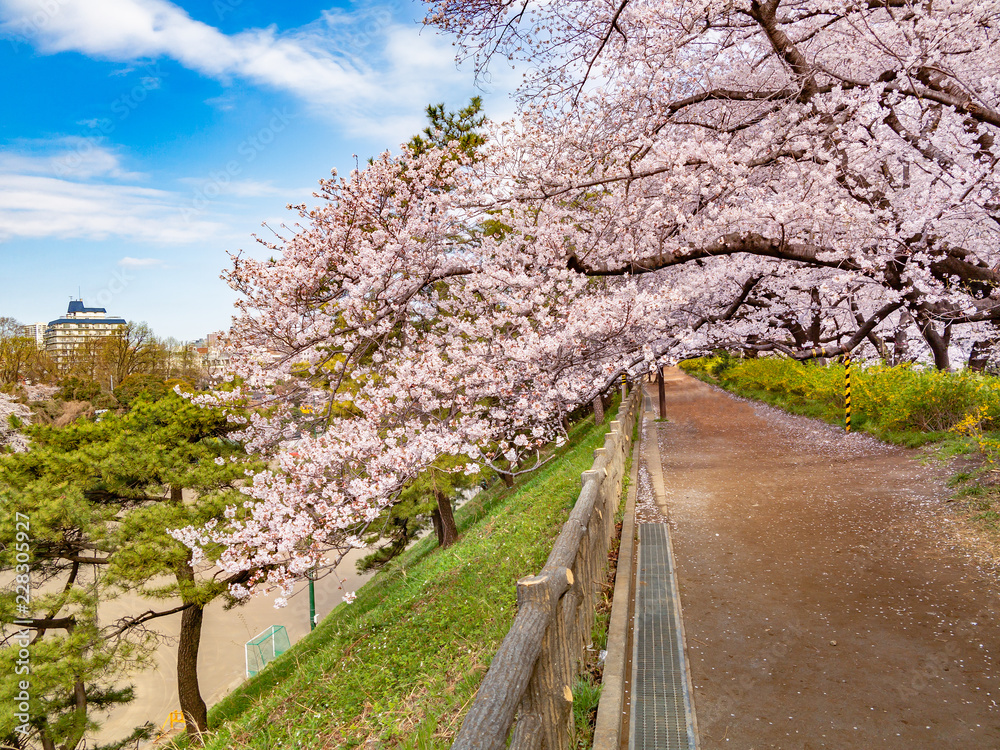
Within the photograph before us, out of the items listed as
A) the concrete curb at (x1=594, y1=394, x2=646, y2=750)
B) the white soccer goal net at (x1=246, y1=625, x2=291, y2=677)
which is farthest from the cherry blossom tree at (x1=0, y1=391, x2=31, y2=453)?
the concrete curb at (x1=594, y1=394, x2=646, y2=750)

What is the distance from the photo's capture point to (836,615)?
4633 millimetres

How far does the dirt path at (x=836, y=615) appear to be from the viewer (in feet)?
10.9

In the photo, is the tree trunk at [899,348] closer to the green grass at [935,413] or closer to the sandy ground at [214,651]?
the green grass at [935,413]

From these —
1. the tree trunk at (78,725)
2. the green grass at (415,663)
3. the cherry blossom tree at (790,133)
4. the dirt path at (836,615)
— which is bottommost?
the tree trunk at (78,725)

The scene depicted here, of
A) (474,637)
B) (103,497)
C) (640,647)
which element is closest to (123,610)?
(103,497)

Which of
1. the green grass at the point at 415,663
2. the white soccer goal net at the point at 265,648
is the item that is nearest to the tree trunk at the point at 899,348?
the green grass at the point at 415,663

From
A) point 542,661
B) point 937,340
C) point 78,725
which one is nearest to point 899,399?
point 937,340

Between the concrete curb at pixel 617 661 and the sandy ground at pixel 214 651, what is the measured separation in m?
10.5

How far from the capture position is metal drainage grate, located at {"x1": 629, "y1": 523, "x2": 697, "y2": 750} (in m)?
3.32

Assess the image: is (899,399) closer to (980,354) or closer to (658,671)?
(658,671)

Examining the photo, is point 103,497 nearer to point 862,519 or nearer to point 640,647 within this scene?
point 640,647

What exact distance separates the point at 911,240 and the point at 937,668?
6873 millimetres

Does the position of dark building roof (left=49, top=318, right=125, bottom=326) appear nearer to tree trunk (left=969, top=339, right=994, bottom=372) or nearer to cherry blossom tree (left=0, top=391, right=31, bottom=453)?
cherry blossom tree (left=0, top=391, right=31, bottom=453)

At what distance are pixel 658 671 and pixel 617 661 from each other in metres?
0.35
